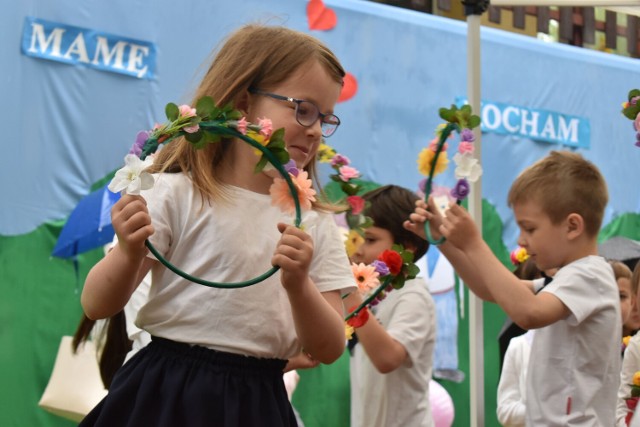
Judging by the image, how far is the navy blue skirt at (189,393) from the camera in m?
1.69

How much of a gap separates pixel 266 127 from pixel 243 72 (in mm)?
264

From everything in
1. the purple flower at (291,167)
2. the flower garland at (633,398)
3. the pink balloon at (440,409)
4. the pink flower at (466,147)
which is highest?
the pink flower at (466,147)

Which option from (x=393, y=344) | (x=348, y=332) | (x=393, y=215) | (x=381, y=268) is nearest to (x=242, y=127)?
(x=348, y=332)

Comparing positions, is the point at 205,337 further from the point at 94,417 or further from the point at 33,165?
the point at 33,165

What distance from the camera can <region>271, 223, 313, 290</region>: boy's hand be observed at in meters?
1.58

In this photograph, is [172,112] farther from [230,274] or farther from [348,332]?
[348,332]

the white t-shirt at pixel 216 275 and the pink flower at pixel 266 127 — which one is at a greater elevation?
the pink flower at pixel 266 127

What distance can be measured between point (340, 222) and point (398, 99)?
3.85 ft

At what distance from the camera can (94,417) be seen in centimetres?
174

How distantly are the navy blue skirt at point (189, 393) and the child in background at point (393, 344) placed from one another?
1298mm

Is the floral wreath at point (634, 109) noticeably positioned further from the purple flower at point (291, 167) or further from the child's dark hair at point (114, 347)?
the child's dark hair at point (114, 347)

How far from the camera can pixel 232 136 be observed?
169 centimetres

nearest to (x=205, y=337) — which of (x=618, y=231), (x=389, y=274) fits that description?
A: (x=389, y=274)

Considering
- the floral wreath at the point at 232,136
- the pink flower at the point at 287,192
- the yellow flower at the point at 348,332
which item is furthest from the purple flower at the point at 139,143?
the yellow flower at the point at 348,332
